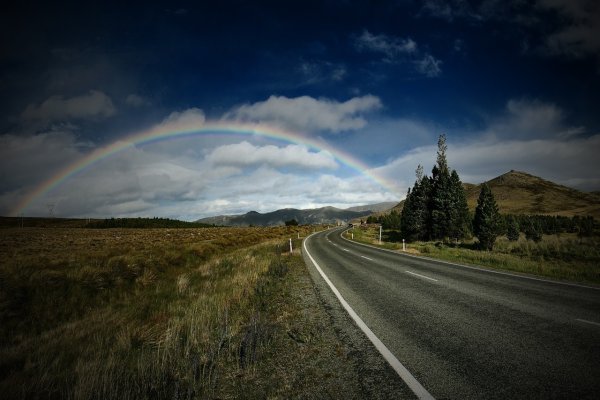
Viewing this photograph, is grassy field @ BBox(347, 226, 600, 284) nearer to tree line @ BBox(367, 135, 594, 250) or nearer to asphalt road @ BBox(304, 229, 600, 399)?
asphalt road @ BBox(304, 229, 600, 399)

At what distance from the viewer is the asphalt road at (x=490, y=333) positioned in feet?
10.7

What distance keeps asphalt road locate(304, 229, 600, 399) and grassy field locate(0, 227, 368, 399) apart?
124 cm

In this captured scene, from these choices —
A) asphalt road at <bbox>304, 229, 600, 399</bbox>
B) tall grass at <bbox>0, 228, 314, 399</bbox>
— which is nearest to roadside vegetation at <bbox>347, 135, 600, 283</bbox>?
asphalt road at <bbox>304, 229, 600, 399</bbox>

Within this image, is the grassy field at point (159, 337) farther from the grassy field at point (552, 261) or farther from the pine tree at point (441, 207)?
the pine tree at point (441, 207)

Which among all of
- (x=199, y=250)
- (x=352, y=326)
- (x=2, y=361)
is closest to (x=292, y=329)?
(x=352, y=326)

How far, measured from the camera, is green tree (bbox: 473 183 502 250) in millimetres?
32812

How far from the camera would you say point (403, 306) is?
22.1 ft

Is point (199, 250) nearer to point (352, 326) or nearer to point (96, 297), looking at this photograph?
point (96, 297)

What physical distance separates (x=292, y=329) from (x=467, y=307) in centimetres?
414

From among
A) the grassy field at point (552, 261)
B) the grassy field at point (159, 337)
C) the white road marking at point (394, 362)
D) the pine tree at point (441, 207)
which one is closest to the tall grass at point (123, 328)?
A: the grassy field at point (159, 337)

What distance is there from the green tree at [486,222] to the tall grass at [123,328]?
30.6m

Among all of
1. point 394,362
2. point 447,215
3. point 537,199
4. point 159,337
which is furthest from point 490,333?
point 537,199

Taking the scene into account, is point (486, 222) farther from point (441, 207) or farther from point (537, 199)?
point (537, 199)

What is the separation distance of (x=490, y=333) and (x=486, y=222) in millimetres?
34677
